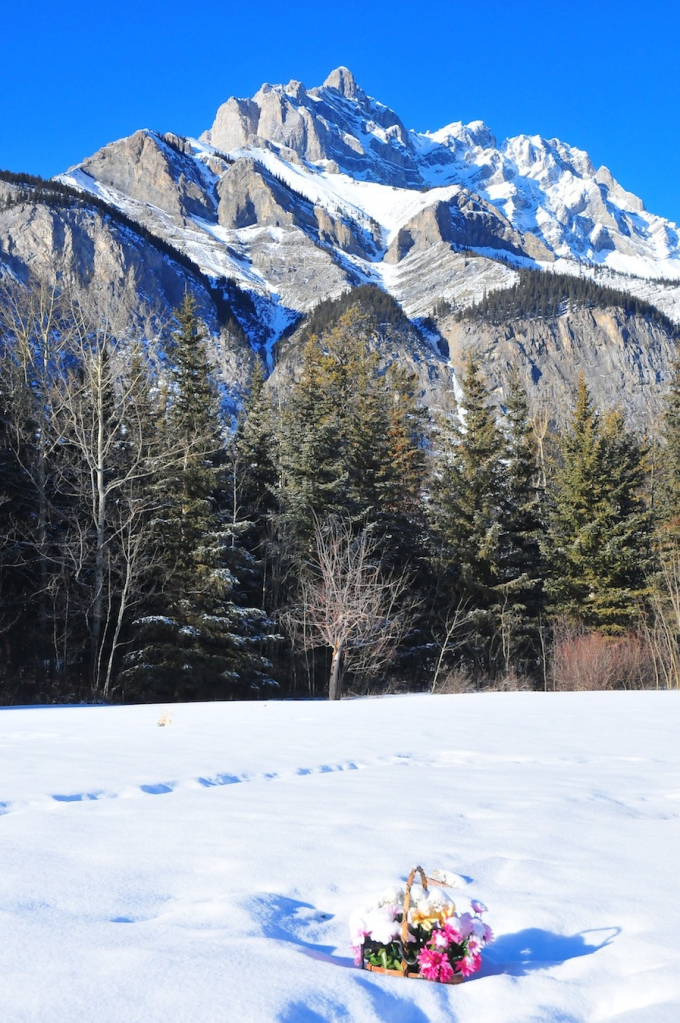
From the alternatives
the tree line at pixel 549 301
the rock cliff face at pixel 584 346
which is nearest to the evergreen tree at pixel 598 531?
the rock cliff face at pixel 584 346

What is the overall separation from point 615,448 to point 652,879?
2824cm

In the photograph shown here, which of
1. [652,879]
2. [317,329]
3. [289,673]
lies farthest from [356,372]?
[317,329]

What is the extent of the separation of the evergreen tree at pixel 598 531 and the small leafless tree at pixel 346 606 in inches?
259

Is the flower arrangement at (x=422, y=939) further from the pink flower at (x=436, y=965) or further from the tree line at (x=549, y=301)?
the tree line at (x=549, y=301)

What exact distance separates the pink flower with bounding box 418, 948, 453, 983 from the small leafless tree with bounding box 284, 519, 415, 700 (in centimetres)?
1678

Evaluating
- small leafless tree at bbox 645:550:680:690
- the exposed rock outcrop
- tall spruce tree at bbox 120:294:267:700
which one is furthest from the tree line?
tall spruce tree at bbox 120:294:267:700

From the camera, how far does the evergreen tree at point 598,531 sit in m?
25.9

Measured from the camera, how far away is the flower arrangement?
179 cm

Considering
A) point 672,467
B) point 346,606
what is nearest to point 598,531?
point 672,467

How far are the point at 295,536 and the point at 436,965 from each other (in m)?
22.3

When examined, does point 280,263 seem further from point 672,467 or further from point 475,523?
point 475,523

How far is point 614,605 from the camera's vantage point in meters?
26.1

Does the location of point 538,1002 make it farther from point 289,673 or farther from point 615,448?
point 615,448

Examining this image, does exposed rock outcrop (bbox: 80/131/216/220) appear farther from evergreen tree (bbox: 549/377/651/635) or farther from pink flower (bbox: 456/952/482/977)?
pink flower (bbox: 456/952/482/977)
